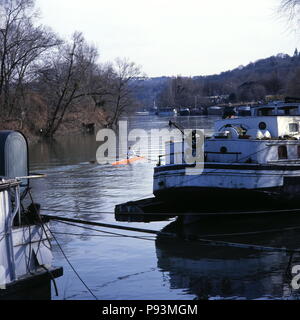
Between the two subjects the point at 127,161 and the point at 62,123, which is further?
the point at 62,123

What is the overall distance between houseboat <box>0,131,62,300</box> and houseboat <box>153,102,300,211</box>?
797 cm

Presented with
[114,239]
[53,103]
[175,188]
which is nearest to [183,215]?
[175,188]

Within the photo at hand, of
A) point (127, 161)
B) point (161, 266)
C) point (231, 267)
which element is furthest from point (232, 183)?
point (127, 161)

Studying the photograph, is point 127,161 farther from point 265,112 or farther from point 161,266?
point 161,266

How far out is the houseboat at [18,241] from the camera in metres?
11.3

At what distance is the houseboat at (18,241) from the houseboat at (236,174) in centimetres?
797

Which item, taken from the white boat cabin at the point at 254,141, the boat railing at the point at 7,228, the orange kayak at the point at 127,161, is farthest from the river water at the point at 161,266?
the orange kayak at the point at 127,161

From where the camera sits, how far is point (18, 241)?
11531 mm

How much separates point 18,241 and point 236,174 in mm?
9422

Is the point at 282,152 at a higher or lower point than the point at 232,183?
higher

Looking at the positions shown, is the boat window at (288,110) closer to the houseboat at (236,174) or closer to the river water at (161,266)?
the houseboat at (236,174)

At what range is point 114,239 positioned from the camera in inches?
673
